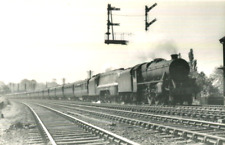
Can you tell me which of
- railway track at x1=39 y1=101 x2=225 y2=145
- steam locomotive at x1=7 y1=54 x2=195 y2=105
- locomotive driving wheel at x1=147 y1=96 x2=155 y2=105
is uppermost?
steam locomotive at x1=7 y1=54 x2=195 y2=105

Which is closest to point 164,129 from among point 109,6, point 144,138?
point 144,138

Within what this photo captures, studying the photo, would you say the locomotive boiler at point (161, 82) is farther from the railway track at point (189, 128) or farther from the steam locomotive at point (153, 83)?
the railway track at point (189, 128)

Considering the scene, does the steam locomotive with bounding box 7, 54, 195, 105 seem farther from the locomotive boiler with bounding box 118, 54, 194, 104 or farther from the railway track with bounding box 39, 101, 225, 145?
the railway track with bounding box 39, 101, 225, 145

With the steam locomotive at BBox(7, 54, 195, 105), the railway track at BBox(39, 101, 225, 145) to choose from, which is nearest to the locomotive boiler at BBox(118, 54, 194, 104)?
the steam locomotive at BBox(7, 54, 195, 105)

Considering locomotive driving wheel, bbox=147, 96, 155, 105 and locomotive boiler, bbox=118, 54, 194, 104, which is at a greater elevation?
locomotive boiler, bbox=118, 54, 194, 104

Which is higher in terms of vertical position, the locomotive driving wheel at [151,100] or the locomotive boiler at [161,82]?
the locomotive boiler at [161,82]

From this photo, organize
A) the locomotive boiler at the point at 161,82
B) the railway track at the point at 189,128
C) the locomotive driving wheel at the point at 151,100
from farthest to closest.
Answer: the locomotive driving wheel at the point at 151,100 → the locomotive boiler at the point at 161,82 → the railway track at the point at 189,128

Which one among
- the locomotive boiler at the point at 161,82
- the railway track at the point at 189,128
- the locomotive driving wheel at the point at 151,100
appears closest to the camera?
the railway track at the point at 189,128

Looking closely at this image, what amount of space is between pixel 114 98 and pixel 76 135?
1979 cm

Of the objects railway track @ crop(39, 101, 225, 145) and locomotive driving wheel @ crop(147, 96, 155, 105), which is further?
locomotive driving wheel @ crop(147, 96, 155, 105)

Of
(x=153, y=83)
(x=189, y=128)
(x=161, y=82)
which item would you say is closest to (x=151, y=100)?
(x=153, y=83)

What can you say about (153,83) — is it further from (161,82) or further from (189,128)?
(189,128)

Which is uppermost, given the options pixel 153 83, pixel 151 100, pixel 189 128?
pixel 153 83

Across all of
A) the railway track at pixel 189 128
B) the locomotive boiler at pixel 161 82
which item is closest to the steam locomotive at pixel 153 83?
the locomotive boiler at pixel 161 82
